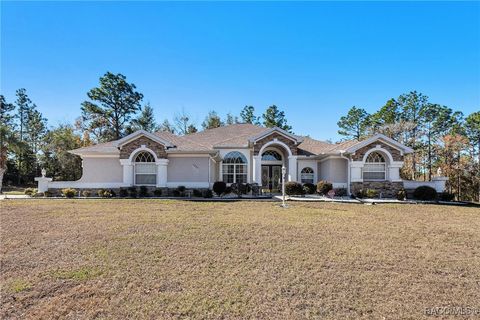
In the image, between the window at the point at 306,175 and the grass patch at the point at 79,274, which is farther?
the window at the point at 306,175

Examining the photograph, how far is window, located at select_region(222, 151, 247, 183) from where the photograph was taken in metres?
24.2

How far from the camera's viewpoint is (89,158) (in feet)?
73.5

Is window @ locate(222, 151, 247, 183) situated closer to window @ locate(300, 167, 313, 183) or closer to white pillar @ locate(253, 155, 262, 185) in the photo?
white pillar @ locate(253, 155, 262, 185)

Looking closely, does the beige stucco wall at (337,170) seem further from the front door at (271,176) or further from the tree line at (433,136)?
the tree line at (433,136)

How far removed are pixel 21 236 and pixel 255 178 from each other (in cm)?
1591

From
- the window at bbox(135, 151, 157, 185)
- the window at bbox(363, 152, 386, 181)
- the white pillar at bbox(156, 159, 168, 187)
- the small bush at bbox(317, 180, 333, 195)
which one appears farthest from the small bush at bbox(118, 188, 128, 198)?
the window at bbox(363, 152, 386, 181)

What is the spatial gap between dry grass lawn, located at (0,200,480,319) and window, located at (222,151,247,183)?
12.9 metres

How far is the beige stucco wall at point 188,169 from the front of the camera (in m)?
22.3

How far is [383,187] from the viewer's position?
72.3 ft

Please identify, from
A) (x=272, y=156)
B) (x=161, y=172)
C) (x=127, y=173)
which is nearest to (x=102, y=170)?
(x=127, y=173)

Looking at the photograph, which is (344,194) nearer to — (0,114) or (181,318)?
(181,318)

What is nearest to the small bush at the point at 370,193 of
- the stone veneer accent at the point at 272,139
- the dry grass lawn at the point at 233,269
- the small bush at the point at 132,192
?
the stone veneer accent at the point at 272,139

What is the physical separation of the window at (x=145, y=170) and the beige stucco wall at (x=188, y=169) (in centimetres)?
114

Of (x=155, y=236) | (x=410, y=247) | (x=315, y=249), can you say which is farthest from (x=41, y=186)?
(x=410, y=247)
